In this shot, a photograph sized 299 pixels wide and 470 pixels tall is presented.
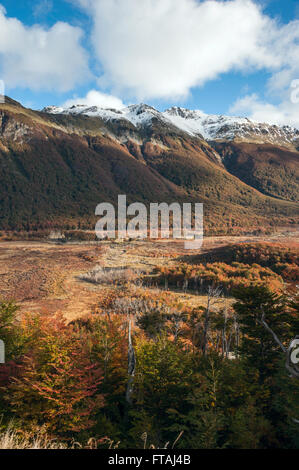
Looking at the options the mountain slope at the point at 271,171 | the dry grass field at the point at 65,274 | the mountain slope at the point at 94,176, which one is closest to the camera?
the dry grass field at the point at 65,274

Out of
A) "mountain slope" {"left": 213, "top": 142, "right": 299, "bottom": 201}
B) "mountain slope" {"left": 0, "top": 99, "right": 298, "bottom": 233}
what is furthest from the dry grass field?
"mountain slope" {"left": 213, "top": 142, "right": 299, "bottom": 201}

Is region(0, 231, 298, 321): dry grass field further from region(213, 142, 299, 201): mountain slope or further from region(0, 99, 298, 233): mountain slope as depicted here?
region(213, 142, 299, 201): mountain slope

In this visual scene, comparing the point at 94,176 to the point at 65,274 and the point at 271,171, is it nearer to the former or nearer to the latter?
the point at 65,274

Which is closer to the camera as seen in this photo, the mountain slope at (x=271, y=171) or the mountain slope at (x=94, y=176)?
the mountain slope at (x=94, y=176)

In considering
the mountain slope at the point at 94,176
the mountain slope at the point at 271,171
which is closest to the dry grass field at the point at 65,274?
the mountain slope at the point at 94,176

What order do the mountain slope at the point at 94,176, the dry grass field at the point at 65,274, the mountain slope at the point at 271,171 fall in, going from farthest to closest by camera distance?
1. the mountain slope at the point at 271,171
2. the mountain slope at the point at 94,176
3. the dry grass field at the point at 65,274

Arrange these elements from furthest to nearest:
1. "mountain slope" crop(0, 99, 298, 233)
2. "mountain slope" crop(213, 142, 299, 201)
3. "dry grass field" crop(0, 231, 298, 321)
A: "mountain slope" crop(213, 142, 299, 201), "mountain slope" crop(0, 99, 298, 233), "dry grass field" crop(0, 231, 298, 321)

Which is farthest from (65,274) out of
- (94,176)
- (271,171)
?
(271,171)

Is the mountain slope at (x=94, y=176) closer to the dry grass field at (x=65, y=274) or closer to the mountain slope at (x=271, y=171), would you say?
the mountain slope at (x=271, y=171)
